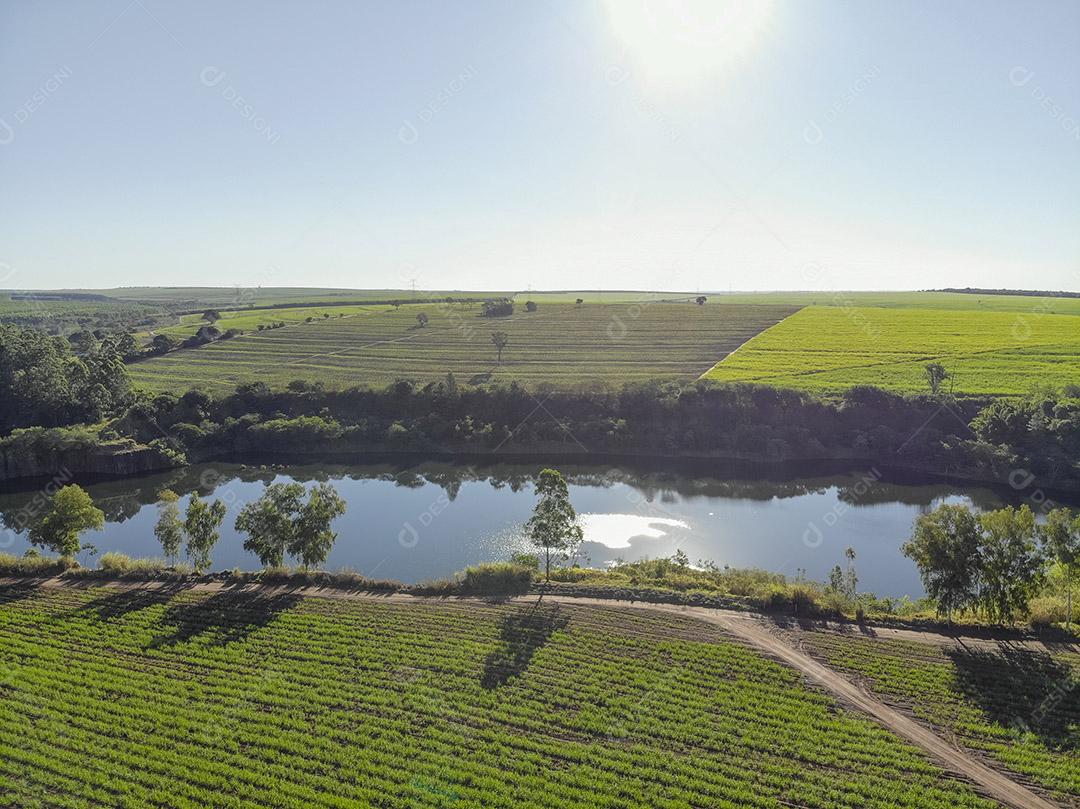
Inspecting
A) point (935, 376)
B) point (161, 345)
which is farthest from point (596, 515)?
point (161, 345)

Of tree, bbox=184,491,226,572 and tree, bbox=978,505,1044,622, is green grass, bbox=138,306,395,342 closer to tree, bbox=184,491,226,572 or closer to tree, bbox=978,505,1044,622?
tree, bbox=184,491,226,572

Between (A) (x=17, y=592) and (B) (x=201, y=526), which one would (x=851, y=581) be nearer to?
(B) (x=201, y=526)

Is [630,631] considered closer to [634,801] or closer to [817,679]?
[817,679]

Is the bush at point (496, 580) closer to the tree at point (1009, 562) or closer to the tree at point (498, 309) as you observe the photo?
the tree at point (1009, 562)

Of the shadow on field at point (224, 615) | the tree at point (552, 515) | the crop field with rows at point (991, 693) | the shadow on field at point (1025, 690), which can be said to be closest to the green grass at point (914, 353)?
the tree at point (552, 515)

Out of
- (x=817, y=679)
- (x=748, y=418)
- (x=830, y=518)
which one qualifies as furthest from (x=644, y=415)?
(x=817, y=679)

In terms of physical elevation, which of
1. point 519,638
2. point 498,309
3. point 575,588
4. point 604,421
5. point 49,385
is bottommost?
point 519,638
